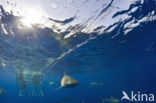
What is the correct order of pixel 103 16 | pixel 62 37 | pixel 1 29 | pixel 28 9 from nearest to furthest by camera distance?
pixel 28 9 < pixel 103 16 < pixel 1 29 < pixel 62 37

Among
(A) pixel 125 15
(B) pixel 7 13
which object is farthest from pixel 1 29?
(A) pixel 125 15

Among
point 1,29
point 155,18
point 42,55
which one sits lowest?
point 42,55

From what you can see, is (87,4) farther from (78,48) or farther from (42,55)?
(42,55)

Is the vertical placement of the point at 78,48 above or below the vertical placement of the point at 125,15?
below

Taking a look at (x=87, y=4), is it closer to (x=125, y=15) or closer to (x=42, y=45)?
(x=125, y=15)

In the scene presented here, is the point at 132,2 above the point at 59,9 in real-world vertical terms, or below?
above

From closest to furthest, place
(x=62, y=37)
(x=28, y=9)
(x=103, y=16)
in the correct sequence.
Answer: (x=28, y=9) < (x=103, y=16) < (x=62, y=37)

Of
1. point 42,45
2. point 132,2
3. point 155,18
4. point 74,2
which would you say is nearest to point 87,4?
point 74,2

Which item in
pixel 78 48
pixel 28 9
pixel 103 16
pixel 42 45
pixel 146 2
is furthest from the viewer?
pixel 78 48

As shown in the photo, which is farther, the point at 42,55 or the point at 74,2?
the point at 42,55

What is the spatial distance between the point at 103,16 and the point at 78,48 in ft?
28.8

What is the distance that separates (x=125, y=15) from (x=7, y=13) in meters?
10.2

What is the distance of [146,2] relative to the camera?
37.6ft

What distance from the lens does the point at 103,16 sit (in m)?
12.3
